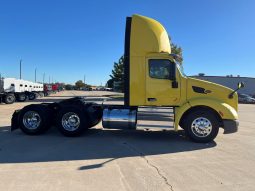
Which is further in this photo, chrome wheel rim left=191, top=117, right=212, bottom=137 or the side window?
the side window

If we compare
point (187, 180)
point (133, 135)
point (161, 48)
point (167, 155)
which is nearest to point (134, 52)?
point (161, 48)

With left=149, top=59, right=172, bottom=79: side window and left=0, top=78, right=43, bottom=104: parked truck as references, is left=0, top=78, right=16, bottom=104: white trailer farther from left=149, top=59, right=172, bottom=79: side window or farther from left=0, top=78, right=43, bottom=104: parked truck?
left=149, top=59, right=172, bottom=79: side window

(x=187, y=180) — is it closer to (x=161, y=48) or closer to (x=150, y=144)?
(x=150, y=144)

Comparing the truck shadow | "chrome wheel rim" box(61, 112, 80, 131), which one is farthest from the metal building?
"chrome wheel rim" box(61, 112, 80, 131)

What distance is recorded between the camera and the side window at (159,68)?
942 cm

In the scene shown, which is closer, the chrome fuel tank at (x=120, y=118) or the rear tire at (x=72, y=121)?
the chrome fuel tank at (x=120, y=118)

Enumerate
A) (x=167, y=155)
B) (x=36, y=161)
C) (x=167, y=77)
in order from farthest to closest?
(x=167, y=77) → (x=167, y=155) → (x=36, y=161)

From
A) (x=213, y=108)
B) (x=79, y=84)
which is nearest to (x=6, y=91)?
(x=213, y=108)

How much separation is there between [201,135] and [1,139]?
615 centimetres

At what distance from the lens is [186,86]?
948cm

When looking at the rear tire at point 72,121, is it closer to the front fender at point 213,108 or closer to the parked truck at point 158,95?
the parked truck at point 158,95

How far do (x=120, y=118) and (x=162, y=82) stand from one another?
5.81ft

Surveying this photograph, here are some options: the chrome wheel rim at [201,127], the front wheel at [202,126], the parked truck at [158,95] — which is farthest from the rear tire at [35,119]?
the chrome wheel rim at [201,127]

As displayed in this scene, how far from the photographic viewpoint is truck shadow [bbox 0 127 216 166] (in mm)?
7246
